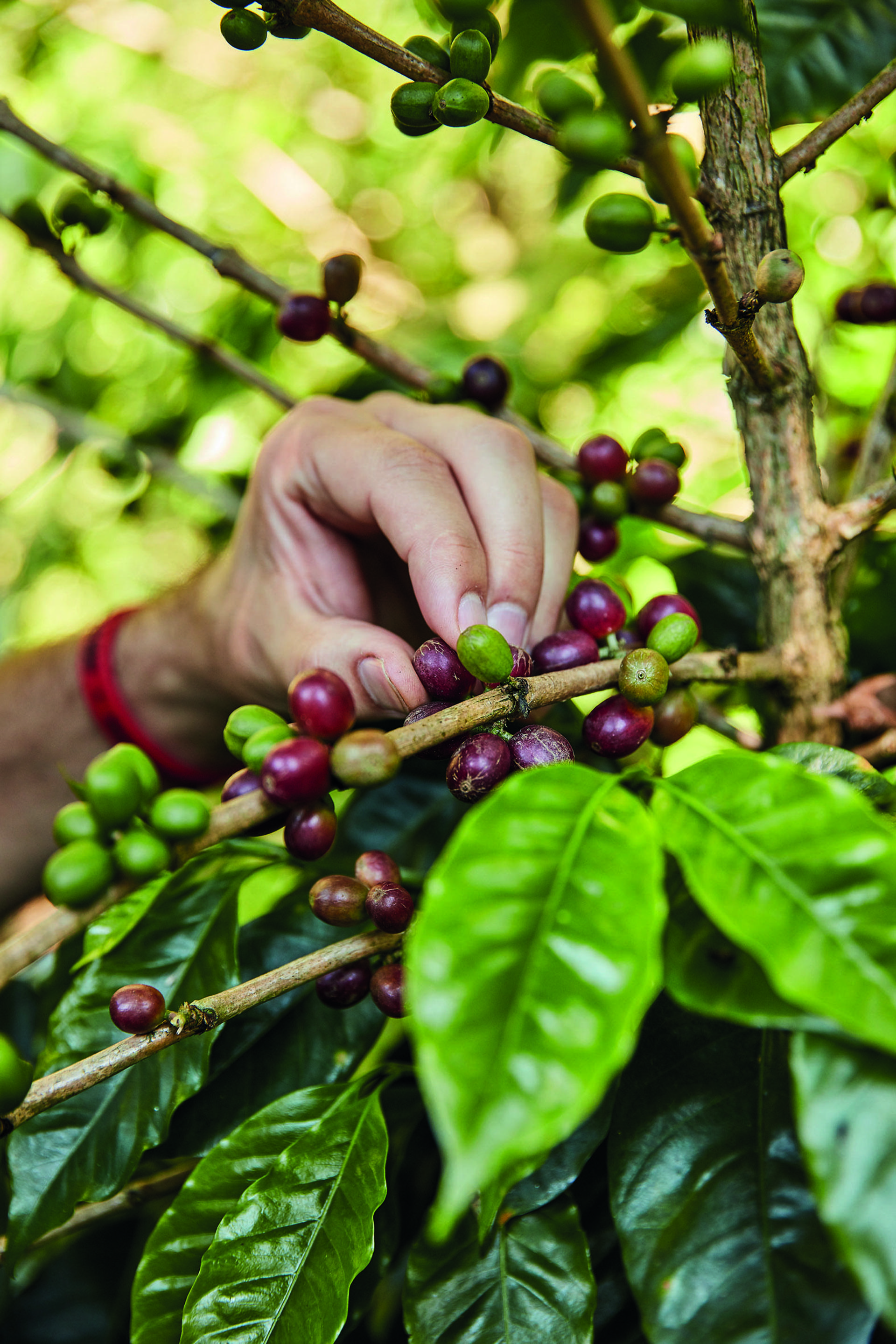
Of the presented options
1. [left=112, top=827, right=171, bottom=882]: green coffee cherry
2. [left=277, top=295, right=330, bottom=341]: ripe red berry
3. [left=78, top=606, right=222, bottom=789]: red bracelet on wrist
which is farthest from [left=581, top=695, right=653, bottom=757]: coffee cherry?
[left=78, top=606, right=222, bottom=789]: red bracelet on wrist

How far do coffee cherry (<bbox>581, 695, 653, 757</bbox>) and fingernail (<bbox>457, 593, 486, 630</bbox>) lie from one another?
0.14m

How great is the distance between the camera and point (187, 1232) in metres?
0.66

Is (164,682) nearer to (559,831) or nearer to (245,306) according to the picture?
(245,306)

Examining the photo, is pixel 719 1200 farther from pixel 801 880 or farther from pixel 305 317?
pixel 305 317

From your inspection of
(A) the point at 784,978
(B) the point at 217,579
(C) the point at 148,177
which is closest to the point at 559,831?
(A) the point at 784,978

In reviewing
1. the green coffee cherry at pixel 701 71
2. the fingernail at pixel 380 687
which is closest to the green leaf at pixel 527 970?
the fingernail at pixel 380 687

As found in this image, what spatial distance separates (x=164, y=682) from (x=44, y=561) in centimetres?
84

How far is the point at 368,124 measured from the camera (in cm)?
348

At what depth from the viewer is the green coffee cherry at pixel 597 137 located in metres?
0.53

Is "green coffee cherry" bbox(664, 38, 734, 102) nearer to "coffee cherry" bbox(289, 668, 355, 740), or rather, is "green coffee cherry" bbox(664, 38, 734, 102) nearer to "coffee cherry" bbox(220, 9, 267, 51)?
"coffee cherry" bbox(220, 9, 267, 51)

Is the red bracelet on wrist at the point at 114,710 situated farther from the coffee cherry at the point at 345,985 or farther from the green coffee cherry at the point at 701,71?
the green coffee cherry at the point at 701,71

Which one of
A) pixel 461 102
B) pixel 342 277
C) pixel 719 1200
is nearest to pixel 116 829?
pixel 719 1200

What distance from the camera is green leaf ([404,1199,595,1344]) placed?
0.61 m

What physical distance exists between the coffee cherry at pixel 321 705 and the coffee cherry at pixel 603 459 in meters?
0.49
